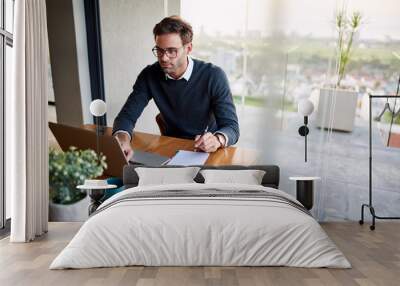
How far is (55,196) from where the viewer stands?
20.2 feet

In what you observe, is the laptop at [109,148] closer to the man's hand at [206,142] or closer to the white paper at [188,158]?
the white paper at [188,158]

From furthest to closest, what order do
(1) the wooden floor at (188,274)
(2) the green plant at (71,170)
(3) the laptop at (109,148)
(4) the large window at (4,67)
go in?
(3) the laptop at (109,148), (2) the green plant at (71,170), (4) the large window at (4,67), (1) the wooden floor at (188,274)

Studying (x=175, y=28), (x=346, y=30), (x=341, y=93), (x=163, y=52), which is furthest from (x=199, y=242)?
(x=346, y=30)

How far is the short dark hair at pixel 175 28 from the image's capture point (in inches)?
245

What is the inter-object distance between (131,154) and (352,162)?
7.86ft

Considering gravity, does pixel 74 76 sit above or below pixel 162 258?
above

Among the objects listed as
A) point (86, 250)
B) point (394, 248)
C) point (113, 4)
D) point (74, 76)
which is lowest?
point (394, 248)

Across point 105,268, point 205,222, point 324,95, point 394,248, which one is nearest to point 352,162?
point 324,95

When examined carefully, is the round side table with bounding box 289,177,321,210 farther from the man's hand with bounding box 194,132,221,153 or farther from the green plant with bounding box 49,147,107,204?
the green plant with bounding box 49,147,107,204

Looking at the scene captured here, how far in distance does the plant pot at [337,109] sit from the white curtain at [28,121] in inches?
114

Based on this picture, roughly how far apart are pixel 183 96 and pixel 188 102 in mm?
81

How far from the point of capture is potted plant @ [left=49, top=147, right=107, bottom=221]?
20.0 ft

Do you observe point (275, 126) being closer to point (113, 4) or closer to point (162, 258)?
point (113, 4)

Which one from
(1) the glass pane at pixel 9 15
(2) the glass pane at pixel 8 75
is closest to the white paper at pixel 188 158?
(2) the glass pane at pixel 8 75
